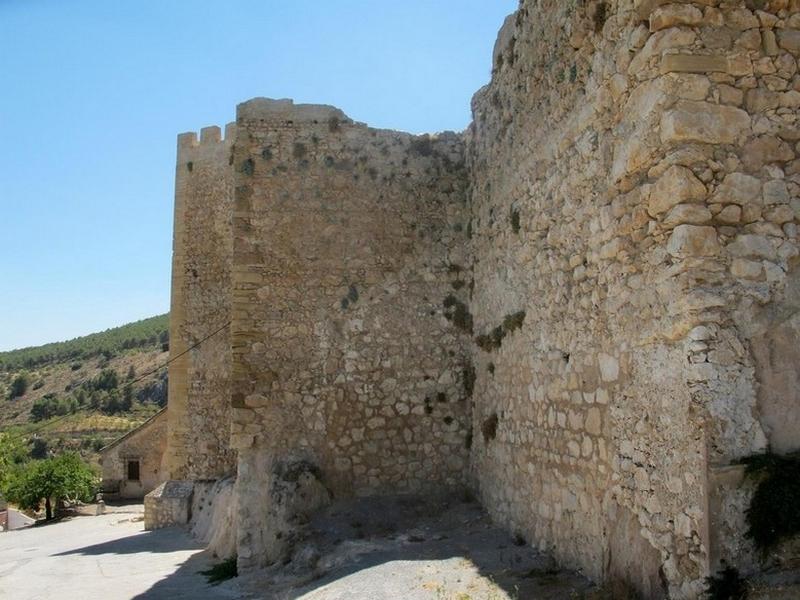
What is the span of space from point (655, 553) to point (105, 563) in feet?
43.5

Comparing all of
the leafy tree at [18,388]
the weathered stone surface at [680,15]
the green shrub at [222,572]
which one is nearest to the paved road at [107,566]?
the green shrub at [222,572]

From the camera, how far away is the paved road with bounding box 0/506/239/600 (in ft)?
38.5

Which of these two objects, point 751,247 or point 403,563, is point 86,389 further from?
point 751,247

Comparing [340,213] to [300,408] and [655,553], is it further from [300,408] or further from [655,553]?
[655,553]

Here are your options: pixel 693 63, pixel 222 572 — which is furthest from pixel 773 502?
pixel 222 572

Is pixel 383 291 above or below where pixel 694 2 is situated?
below

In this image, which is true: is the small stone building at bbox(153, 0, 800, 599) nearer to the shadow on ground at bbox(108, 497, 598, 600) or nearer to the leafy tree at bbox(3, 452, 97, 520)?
the shadow on ground at bbox(108, 497, 598, 600)

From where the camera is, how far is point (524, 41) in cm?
877

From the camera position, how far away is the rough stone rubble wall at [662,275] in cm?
489

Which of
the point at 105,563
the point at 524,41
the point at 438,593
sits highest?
the point at 524,41

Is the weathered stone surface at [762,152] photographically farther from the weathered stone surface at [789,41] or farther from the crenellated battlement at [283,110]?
the crenellated battlement at [283,110]

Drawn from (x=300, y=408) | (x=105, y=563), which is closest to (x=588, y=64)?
(x=300, y=408)

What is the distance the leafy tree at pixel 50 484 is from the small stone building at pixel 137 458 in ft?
3.93

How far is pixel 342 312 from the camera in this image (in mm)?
10969
